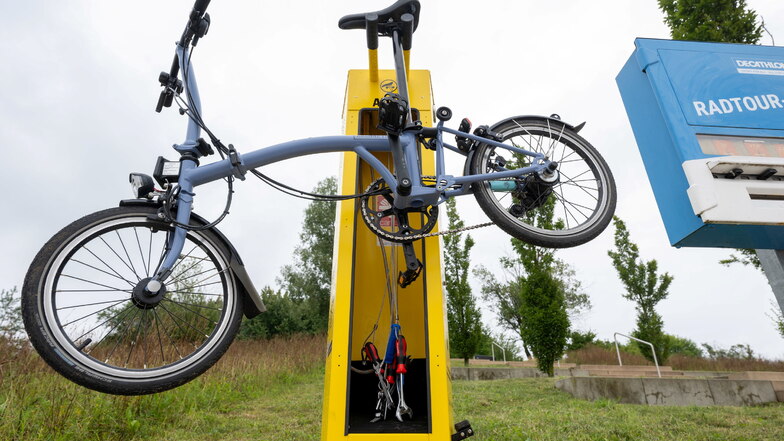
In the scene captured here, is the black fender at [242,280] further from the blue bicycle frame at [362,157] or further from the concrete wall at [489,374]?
the concrete wall at [489,374]

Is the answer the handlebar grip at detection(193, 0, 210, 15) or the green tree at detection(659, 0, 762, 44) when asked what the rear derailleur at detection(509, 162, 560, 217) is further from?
the green tree at detection(659, 0, 762, 44)

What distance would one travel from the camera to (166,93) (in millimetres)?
2447

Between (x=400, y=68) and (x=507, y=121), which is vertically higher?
(x=400, y=68)

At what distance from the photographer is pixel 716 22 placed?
26.7 feet

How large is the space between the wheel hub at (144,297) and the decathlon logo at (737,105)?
327 cm

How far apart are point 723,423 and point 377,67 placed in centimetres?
486

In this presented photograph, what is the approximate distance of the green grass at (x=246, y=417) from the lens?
370 centimetres

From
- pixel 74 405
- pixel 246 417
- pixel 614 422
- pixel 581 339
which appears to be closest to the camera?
pixel 74 405

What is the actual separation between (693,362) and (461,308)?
26.1 feet

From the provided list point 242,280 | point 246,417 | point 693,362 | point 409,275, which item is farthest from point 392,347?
point 693,362

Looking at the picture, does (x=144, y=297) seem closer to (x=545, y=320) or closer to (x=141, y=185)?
(x=141, y=185)

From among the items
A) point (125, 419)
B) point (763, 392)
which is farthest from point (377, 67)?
point (763, 392)

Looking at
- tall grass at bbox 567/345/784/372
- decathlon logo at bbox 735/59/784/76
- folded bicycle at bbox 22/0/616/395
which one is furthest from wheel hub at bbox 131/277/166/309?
tall grass at bbox 567/345/784/372

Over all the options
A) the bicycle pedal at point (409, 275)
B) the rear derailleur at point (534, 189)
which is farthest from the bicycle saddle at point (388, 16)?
the bicycle pedal at point (409, 275)
